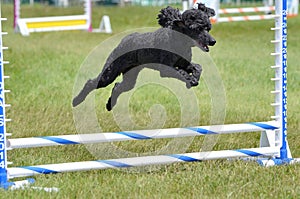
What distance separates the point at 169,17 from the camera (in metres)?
3.79

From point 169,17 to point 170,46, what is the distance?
165mm

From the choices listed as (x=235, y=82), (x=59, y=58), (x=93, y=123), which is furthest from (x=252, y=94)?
(x=59, y=58)

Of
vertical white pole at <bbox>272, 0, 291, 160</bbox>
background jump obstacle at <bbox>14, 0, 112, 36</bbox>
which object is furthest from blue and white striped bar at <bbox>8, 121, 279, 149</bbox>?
background jump obstacle at <bbox>14, 0, 112, 36</bbox>

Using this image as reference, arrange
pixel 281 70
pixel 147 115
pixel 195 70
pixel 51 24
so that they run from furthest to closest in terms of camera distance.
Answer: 1. pixel 51 24
2. pixel 147 115
3. pixel 281 70
4. pixel 195 70

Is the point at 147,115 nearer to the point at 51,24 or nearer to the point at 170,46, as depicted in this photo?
the point at 170,46

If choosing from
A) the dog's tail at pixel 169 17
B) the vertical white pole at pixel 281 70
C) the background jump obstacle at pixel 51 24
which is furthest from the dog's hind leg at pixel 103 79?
the background jump obstacle at pixel 51 24

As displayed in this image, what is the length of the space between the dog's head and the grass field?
29.9 inches

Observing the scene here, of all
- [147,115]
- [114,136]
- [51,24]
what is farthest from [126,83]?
[51,24]

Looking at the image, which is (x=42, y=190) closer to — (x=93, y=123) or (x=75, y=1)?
(x=93, y=123)

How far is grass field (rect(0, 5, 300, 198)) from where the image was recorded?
3.72 metres

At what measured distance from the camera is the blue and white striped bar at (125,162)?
379cm

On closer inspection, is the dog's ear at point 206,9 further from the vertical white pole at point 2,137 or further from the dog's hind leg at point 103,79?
the vertical white pole at point 2,137

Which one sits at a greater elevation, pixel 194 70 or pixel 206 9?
pixel 206 9

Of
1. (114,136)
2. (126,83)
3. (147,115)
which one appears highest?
(126,83)
